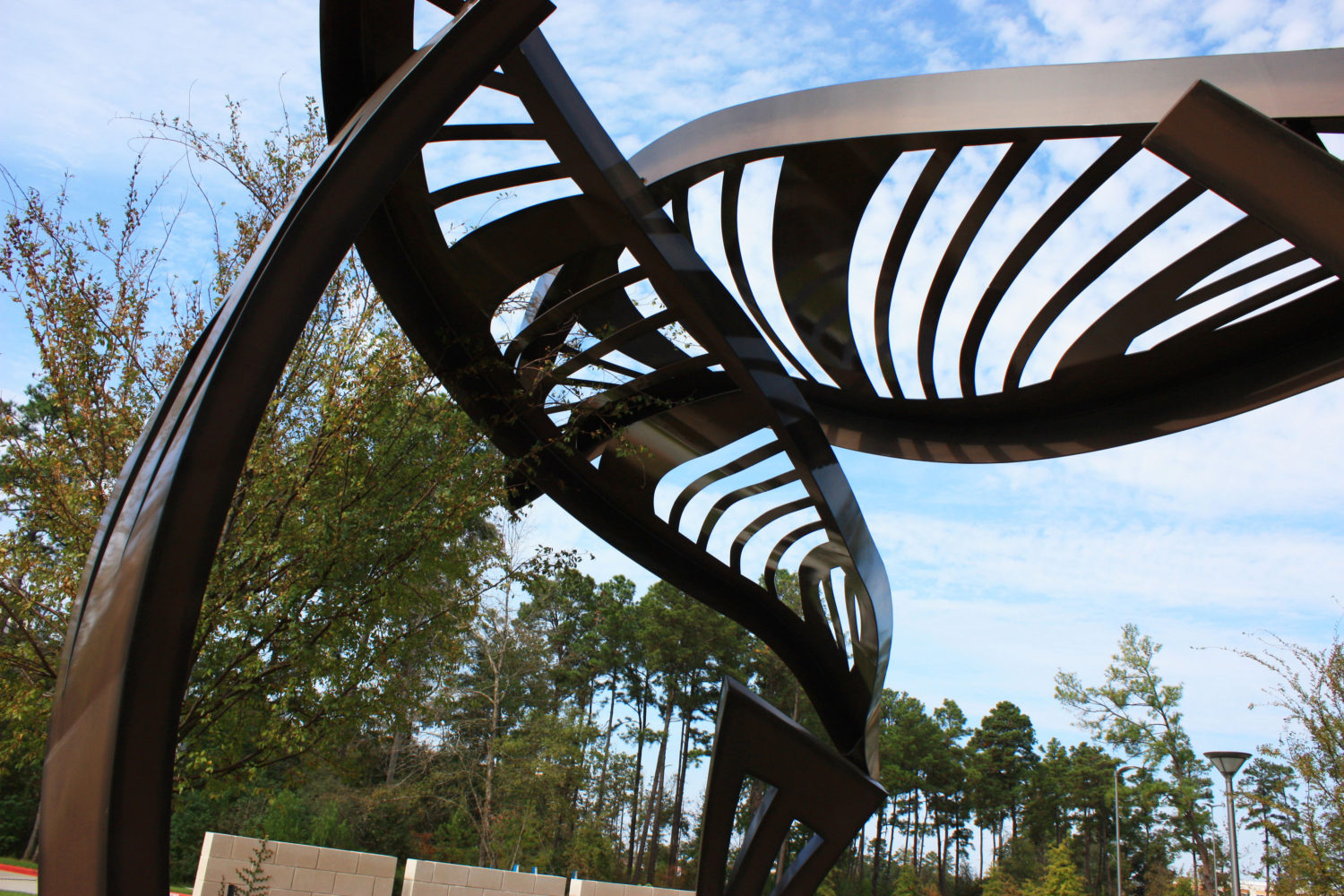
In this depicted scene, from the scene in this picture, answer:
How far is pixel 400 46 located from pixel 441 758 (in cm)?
3023

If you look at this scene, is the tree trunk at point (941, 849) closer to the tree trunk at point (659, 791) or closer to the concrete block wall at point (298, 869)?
the tree trunk at point (659, 791)

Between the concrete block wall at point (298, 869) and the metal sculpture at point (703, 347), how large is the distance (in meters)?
7.76

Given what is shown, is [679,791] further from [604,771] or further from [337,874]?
→ [337,874]

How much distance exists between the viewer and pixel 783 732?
7.42 metres

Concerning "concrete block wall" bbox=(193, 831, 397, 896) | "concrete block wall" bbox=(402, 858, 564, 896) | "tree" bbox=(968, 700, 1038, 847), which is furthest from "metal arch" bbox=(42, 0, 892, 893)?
"tree" bbox=(968, 700, 1038, 847)

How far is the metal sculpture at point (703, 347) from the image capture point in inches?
116

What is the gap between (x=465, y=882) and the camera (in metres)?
14.4

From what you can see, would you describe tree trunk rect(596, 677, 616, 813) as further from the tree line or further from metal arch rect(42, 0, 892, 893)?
metal arch rect(42, 0, 892, 893)

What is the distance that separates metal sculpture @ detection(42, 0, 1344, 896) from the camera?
2.95 metres

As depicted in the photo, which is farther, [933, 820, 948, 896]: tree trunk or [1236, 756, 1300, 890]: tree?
[933, 820, 948, 896]: tree trunk

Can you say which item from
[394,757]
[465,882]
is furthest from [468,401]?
[394,757]

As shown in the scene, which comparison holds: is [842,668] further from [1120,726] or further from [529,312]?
[1120,726]

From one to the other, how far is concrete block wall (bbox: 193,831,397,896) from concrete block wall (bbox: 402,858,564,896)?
596mm

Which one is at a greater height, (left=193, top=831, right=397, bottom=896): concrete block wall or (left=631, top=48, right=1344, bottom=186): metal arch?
(left=631, top=48, right=1344, bottom=186): metal arch
